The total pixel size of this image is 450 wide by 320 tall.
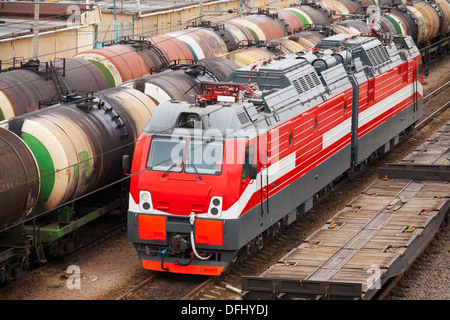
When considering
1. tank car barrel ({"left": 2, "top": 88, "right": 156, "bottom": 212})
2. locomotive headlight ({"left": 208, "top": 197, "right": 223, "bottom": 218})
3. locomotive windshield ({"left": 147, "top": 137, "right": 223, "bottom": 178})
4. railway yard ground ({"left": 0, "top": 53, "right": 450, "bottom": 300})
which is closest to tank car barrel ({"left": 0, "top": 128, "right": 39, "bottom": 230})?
tank car barrel ({"left": 2, "top": 88, "right": 156, "bottom": 212})

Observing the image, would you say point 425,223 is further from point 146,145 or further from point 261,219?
point 146,145

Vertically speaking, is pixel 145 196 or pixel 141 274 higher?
pixel 145 196

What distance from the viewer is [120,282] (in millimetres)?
20047

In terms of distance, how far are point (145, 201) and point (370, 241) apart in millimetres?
5107

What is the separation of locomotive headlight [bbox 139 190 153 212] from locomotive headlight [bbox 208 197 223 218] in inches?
54.0

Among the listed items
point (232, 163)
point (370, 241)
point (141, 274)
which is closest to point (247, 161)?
point (232, 163)

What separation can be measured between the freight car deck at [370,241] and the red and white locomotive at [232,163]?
1433mm

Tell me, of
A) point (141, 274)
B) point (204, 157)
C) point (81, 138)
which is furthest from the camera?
point (81, 138)

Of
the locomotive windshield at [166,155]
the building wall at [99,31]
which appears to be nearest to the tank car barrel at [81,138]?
the locomotive windshield at [166,155]

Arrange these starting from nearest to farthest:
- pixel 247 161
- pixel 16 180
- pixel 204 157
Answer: pixel 16 180 → pixel 204 157 → pixel 247 161

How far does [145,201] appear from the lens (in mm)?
19047

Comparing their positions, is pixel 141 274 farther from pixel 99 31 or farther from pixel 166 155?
pixel 99 31
